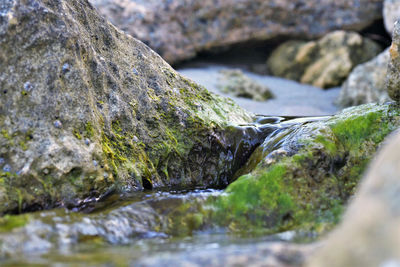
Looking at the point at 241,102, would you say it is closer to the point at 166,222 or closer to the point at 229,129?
the point at 229,129

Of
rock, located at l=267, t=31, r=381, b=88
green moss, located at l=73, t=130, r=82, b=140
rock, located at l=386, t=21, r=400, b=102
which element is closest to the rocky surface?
rock, located at l=267, t=31, r=381, b=88

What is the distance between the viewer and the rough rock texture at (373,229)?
5.14 feet

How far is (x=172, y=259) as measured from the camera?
216 cm

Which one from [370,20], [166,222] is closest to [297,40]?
[370,20]

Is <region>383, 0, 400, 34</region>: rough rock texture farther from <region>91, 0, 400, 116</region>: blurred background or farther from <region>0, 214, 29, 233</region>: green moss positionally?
<region>0, 214, 29, 233</region>: green moss

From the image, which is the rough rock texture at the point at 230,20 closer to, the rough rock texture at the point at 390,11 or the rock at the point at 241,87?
the rough rock texture at the point at 390,11

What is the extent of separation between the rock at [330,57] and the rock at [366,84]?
80 centimetres

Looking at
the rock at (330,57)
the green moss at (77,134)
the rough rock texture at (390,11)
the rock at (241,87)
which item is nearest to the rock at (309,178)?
the green moss at (77,134)

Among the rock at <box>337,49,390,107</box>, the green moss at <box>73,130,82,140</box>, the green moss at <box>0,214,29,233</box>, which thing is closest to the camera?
the green moss at <box>0,214,29,233</box>

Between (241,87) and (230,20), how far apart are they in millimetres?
2337

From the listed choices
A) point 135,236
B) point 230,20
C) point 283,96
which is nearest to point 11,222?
point 135,236

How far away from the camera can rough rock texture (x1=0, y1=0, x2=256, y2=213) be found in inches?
129

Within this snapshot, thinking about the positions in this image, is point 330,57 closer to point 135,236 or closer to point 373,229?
point 135,236

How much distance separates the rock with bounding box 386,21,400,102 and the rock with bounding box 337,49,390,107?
5.50 m
